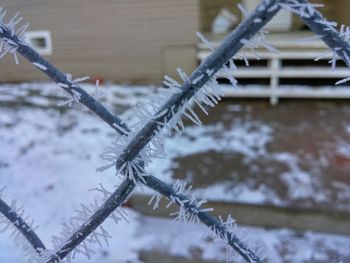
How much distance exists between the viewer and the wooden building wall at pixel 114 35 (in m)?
4.93

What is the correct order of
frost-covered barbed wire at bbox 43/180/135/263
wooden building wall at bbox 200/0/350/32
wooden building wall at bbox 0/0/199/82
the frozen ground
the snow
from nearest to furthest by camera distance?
frost-covered barbed wire at bbox 43/180/135/263 → the snow → the frozen ground → wooden building wall at bbox 0/0/199/82 → wooden building wall at bbox 200/0/350/32

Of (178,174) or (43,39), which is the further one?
(43,39)

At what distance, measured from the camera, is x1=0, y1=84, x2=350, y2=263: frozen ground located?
2.43m

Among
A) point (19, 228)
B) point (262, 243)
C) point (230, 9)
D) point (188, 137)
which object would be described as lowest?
point (262, 243)

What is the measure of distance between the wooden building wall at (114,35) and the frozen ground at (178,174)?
950mm

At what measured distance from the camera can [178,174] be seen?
3.00 m

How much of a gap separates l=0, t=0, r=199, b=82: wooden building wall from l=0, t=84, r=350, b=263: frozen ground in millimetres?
950

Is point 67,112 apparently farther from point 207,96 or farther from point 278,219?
point 207,96

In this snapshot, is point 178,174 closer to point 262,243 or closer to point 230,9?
point 262,243

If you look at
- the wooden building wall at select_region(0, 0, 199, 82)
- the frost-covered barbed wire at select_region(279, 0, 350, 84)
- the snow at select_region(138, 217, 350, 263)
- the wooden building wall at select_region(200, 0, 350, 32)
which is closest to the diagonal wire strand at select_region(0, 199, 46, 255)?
the frost-covered barbed wire at select_region(279, 0, 350, 84)

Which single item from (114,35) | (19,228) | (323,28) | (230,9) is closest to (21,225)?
(19,228)

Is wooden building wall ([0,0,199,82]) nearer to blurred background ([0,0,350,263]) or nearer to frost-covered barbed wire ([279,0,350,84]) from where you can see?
blurred background ([0,0,350,263])

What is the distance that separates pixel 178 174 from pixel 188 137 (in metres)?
0.74

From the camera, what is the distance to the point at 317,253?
2.33m
